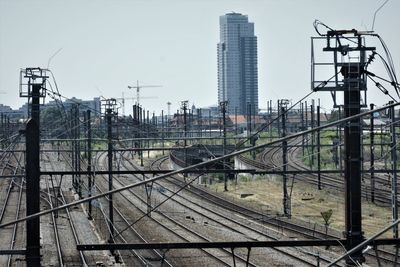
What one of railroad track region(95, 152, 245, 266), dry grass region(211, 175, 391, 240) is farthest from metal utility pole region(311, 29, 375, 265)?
dry grass region(211, 175, 391, 240)

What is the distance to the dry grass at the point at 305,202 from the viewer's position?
927 inches

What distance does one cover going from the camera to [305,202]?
29312mm

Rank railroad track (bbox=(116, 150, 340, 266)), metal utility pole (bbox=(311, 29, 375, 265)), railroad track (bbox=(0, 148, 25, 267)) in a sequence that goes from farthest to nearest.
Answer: railroad track (bbox=(0, 148, 25, 267))
railroad track (bbox=(116, 150, 340, 266))
metal utility pole (bbox=(311, 29, 375, 265))

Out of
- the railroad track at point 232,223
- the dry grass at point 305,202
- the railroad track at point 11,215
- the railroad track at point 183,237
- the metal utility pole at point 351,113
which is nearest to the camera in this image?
the metal utility pole at point 351,113

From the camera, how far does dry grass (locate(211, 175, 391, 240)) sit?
23.5 meters

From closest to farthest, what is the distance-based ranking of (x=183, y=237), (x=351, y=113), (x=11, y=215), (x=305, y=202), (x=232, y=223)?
(x=351, y=113)
(x=183, y=237)
(x=232, y=223)
(x=11, y=215)
(x=305, y=202)

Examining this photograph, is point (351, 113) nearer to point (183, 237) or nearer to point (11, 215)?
point (183, 237)

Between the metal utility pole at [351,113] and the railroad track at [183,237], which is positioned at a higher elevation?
the metal utility pole at [351,113]

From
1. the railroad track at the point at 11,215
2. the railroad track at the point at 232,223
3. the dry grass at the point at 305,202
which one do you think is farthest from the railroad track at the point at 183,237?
the dry grass at the point at 305,202

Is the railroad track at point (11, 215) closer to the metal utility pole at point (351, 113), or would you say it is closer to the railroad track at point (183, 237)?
the railroad track at point (183, 237)

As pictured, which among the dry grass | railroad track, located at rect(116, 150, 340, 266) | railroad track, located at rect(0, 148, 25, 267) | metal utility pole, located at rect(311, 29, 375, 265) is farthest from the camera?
the dry grass

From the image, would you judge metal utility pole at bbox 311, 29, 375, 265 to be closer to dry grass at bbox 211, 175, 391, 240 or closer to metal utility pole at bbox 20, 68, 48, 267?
metal utility pole at bbox 20, 68, 48, 267

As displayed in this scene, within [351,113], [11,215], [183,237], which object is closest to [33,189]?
[351,113]

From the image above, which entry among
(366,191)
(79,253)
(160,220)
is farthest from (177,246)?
(366,191)
